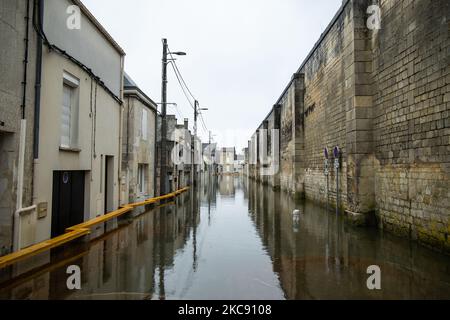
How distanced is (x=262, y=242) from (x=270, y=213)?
16.7 feet

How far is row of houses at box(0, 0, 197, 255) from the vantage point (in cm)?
540

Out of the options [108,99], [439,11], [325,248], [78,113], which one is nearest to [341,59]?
[439,11]

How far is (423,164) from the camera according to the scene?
6.82m

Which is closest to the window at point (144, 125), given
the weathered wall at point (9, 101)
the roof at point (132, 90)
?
the roof at point (132, 90)

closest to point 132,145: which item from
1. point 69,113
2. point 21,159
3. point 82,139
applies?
point 82,139

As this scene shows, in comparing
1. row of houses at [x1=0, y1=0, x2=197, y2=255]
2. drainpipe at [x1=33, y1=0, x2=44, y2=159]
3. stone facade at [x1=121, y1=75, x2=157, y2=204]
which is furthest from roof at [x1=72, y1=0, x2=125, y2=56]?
stone facade at [x1=121, y1=75, x2=157, y2=204]

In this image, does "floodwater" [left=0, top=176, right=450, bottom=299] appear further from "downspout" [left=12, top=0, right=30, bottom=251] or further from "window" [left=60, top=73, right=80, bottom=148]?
"window" [left=60, top=73, right=80, bottom=148]

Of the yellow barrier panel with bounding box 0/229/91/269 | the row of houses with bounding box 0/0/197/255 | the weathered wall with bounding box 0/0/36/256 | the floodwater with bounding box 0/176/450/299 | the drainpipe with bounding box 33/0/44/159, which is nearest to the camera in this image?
the floodwater with bounding box 0/176/450/299

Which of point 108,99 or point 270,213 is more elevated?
point 108,99

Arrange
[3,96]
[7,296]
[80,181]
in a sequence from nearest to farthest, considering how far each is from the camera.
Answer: [7,296] < [3,96] < [80,181]

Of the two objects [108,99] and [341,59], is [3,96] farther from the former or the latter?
[341,59]

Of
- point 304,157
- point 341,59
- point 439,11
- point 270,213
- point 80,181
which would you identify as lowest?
point 270,213

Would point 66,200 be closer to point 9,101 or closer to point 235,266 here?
point 9,101

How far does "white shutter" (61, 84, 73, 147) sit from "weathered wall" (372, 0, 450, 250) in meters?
8.72
